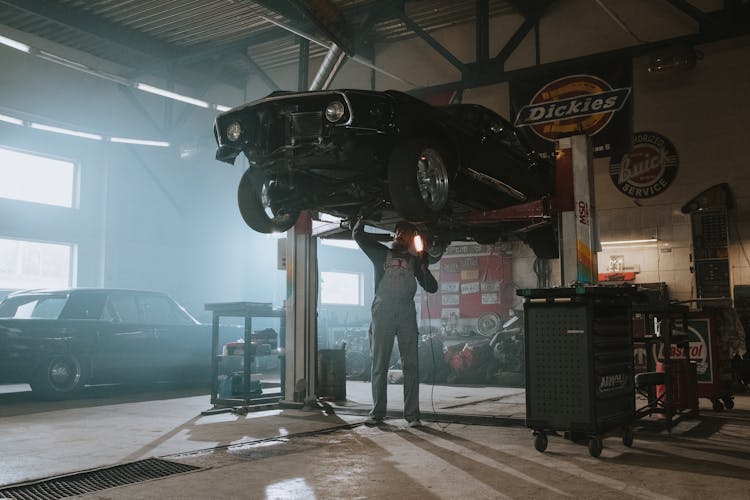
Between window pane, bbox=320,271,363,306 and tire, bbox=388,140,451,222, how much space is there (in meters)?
12.5

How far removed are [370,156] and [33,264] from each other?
9389 millimetres

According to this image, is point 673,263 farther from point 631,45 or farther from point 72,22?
point 72,22

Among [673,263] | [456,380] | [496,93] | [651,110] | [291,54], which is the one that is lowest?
[456,380]

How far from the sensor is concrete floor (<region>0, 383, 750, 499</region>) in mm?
2961

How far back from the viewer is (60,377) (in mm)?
7266

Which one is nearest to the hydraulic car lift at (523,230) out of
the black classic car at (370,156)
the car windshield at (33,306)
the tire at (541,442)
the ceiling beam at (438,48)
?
the black classic car at (370,156)

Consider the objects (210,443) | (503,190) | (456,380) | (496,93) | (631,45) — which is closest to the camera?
(210,443)

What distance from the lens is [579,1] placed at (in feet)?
36.9

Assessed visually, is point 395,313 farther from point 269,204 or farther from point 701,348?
point 701,348

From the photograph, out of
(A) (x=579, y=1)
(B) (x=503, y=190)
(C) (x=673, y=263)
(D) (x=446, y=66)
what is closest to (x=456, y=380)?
(C) (x=673, y=263)

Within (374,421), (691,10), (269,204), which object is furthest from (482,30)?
(374,421)

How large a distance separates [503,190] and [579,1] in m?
7.36

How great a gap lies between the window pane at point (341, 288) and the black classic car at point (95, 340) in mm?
8213

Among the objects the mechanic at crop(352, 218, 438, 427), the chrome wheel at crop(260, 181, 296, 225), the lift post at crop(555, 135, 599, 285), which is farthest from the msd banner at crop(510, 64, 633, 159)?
the chrome wheel at crop(260, 181, 296, 225)
